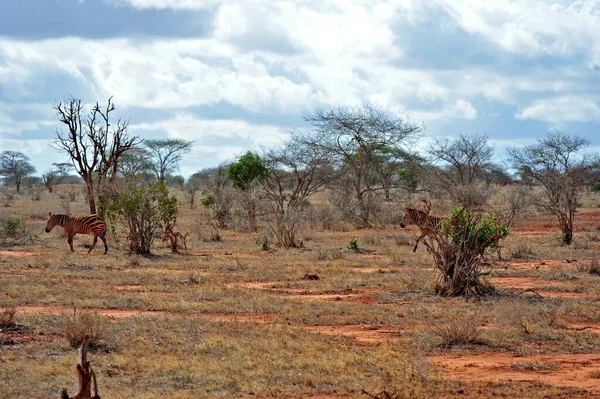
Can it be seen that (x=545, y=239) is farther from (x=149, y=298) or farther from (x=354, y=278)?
(x=149, y=298)

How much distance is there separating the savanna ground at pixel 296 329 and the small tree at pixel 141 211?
1.34 metres

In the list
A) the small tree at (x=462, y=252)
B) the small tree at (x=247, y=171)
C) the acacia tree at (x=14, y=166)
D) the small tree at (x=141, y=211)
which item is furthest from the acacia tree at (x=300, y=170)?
the acacia tree at (x=14, y=166)

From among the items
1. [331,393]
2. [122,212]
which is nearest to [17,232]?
[122,212]

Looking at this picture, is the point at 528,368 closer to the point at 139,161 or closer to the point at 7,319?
the point at 7,319

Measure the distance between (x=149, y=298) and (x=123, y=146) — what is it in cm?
1841

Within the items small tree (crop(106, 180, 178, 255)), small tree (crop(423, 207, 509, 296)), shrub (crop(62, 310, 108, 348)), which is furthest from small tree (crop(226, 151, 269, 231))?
shrub (crop(62, 310, 108, 348))

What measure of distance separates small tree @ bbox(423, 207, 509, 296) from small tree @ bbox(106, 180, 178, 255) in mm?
10124

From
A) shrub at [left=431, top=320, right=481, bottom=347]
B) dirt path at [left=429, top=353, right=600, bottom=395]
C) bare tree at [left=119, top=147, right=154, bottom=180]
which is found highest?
bare tree at [left=119, top=147, right=154, bottom=180]

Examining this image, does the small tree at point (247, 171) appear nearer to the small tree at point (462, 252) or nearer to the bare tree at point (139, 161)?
the bare tree at point (139, 161)

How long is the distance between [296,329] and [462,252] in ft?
15.4

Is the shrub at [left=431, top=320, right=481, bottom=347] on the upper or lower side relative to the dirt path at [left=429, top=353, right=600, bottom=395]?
upper

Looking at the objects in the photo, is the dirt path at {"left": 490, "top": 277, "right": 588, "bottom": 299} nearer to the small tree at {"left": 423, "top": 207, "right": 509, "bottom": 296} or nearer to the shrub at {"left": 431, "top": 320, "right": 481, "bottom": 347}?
the small tree at {"left": 423, "top": 207, "right": 509, "bottom": 296}

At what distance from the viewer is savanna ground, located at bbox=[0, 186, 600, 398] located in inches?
332

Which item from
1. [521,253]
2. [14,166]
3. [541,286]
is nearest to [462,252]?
[541,286]
